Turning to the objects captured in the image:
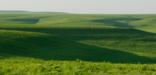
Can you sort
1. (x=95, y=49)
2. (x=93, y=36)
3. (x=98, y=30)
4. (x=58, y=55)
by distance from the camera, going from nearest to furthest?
1. (x=58, y=55)
2. (x=95, y=49)
3. (x=93, y=36)
4. (x=98, y=30)

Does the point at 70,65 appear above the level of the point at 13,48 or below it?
above

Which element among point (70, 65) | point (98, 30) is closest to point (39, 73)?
point (70, 65)

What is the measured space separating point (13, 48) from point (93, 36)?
29907mm

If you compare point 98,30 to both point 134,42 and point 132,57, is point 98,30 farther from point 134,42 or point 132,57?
point 132,57

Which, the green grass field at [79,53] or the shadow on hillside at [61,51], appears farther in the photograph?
the shadow on hillside at [61,51]

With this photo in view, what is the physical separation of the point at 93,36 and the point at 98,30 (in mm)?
10514

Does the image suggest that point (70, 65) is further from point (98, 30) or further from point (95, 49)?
point (98, 30)

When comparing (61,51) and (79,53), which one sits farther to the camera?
(61,51)

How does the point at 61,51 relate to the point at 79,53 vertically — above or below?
above

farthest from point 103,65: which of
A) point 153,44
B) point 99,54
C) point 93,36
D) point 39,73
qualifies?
point 93,36

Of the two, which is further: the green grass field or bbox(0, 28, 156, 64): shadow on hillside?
bbox(0, 28, 156, 64): shadow on hillside

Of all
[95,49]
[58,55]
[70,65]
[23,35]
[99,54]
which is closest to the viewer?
[70,65]

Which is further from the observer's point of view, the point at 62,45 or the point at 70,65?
the point at 62,45

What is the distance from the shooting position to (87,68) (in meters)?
18.5
